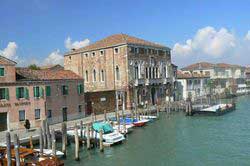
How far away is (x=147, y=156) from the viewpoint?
19.4 meters

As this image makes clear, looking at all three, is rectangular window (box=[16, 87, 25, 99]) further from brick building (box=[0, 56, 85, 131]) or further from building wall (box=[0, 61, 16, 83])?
building wall (box=[0, 61, 16, 83])

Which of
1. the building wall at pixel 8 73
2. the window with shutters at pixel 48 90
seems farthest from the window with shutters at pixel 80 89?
the building wall at pixel 8 73

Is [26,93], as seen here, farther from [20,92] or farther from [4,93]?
[4,93]

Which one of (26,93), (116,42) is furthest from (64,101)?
(116,42)

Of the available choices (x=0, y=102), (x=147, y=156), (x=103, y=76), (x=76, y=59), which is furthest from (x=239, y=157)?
(x=76, y=59)

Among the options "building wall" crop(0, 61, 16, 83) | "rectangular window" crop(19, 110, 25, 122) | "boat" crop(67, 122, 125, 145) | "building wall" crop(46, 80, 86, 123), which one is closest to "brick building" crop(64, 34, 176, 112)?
"building wall" crop(46, 80, 86, 123)

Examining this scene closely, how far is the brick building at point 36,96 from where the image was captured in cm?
2494

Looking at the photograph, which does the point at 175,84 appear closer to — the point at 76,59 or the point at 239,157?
the point at 76,59

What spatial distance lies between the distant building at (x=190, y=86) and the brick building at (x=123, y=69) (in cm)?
566

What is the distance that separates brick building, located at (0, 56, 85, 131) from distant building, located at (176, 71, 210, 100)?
75.1ft

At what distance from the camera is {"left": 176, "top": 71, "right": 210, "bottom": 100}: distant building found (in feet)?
173

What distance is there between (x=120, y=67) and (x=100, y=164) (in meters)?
22.7

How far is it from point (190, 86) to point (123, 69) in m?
17.8

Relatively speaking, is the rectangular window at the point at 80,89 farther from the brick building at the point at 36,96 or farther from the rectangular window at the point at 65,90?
the rectangular window at the point at 65,90
